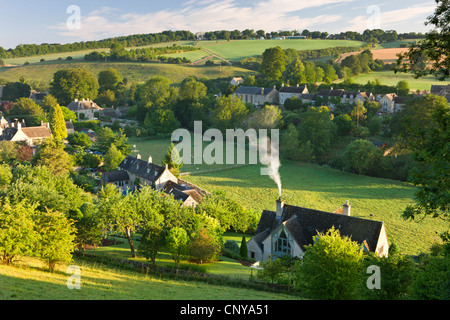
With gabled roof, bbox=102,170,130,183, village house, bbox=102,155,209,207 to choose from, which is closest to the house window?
village house, bbox=102,155,209,207

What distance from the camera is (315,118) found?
7025 centimetres

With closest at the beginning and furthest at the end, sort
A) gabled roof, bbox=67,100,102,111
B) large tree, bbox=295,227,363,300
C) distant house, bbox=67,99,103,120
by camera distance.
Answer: large tree, bbox=295,227,363,300 → distant house, bbox=67,99,103,120 → gabled roof, bbox=67,100,102,111

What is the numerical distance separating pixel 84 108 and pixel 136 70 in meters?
45.5

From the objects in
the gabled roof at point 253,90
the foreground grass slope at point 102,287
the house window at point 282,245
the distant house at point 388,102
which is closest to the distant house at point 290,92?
the gabled roof at point 253,90

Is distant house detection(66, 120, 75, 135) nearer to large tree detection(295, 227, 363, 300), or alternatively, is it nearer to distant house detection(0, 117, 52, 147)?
distant house detection(0, 117, 52, 147)

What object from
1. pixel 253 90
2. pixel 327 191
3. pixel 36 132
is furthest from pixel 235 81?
pixel 327 191

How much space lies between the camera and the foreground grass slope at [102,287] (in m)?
17.0

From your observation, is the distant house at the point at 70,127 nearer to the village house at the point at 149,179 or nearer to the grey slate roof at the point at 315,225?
the village house at the point at 149,179

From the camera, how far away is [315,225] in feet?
104

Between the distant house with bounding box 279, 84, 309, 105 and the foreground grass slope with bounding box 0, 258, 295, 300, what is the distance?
76777 millimetres

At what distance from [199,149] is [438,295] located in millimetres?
64165

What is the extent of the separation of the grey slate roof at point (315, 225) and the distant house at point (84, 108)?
79.8 m

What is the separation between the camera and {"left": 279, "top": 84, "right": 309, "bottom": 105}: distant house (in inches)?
3743

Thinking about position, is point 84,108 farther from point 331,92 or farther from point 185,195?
point 185,195
